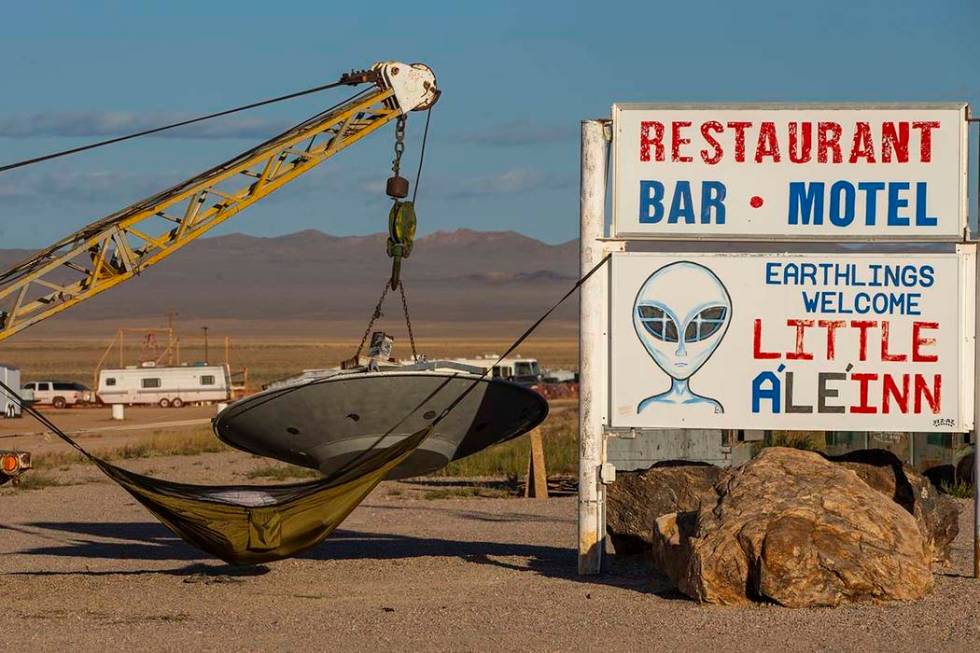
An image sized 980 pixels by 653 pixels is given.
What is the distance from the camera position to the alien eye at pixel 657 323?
13.4 meters

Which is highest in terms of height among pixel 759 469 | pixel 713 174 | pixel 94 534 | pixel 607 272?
pixel 713 174

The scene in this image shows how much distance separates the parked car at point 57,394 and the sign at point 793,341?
49305 mm

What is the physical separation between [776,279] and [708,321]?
666 millimetres

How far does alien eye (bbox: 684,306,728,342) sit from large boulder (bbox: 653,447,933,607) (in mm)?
1626

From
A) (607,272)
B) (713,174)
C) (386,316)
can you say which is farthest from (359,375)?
(386,316)

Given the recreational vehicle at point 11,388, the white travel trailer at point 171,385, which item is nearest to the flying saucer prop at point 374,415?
the recreational vehicle at point 11,388

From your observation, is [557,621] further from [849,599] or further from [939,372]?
[939,372]

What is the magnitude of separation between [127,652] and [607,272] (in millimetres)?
5317

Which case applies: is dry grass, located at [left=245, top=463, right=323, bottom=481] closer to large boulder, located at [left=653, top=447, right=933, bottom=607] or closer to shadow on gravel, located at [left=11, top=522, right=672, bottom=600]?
shadow on gravel, located at [left=11, top=522, right=672, bottom=600]

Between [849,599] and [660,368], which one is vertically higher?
[660,368]

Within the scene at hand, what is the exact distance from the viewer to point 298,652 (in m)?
10.1

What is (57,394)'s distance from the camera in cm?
6019

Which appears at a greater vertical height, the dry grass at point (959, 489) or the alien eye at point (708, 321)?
the alien eye at point (708, 321)

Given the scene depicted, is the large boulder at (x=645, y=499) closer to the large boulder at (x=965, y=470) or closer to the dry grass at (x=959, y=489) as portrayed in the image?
the dry grass at (x=959, y=489)
